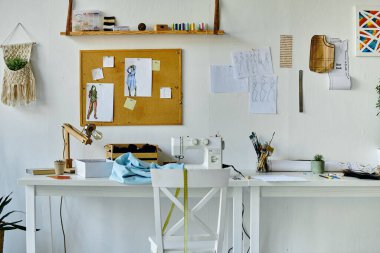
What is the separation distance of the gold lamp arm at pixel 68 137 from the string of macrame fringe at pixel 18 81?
0.37 m

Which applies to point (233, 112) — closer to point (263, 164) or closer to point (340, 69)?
point (263, 164)

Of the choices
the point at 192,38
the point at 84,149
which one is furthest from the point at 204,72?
the point at 84,149

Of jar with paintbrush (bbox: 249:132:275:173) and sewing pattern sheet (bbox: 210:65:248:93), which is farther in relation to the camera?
sewing pattern sheet (bbox: 210:65:248:93)

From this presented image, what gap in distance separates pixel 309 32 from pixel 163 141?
129 cm

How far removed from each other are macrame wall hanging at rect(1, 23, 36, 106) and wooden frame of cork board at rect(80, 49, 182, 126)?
362 mm

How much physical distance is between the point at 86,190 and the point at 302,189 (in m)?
1.26

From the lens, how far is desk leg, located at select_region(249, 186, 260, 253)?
2660 mm

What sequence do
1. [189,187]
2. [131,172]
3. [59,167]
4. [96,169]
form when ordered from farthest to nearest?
[59,167] < [96,169] < [131,172] < [189,187]

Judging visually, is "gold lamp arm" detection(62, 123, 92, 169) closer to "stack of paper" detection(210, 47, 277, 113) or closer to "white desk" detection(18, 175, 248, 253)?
"white desk" detection(18, 175, 248, 253)

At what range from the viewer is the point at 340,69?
3.24m

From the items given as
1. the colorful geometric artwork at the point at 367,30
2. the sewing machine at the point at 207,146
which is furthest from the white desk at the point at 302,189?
the colorful geometric artwork at the point at 367,30

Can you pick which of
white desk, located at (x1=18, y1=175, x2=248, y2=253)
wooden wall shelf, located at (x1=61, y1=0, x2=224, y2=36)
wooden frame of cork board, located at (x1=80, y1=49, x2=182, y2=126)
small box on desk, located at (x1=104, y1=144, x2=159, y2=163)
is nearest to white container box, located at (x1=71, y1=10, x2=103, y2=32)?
wooden wall shelf, located at (x1=61, y1=0, x2=224, y2=36)

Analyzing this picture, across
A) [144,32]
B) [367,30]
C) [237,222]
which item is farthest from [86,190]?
[367,30]

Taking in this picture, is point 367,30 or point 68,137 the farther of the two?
point 367,30
